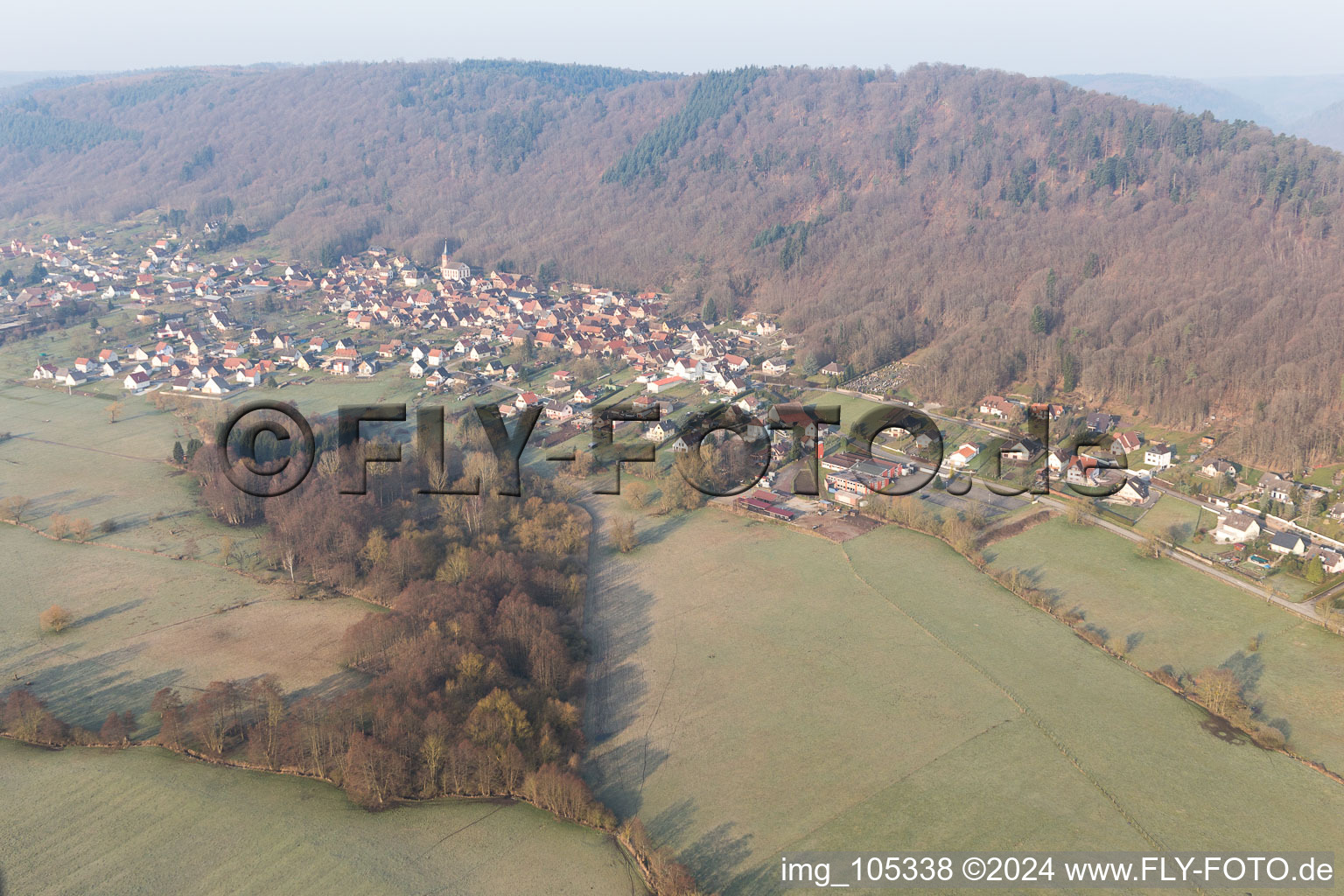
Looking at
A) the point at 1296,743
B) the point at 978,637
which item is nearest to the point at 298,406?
the point at 978,637

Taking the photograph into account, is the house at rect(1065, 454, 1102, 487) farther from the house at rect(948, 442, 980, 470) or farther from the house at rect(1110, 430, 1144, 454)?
the house at rect(948, 442, 980, 470)

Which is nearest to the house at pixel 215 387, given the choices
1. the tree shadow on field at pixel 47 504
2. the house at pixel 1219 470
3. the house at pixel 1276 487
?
the tree shadow on field at pixel 47 504

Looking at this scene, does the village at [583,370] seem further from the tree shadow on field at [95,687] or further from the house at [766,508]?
the tree shadow on field at [95,687]

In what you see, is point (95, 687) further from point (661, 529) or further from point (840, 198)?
point (840, 198)

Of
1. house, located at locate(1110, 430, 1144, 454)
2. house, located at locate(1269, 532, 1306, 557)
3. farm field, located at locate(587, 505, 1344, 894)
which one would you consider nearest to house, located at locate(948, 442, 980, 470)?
house, located at locate(1110, 430, 1144, 454)

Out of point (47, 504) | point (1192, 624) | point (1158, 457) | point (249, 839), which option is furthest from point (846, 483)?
point (47, 504)

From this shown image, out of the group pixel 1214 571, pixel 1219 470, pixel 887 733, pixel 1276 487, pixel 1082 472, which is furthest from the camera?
pixel 1082 472
